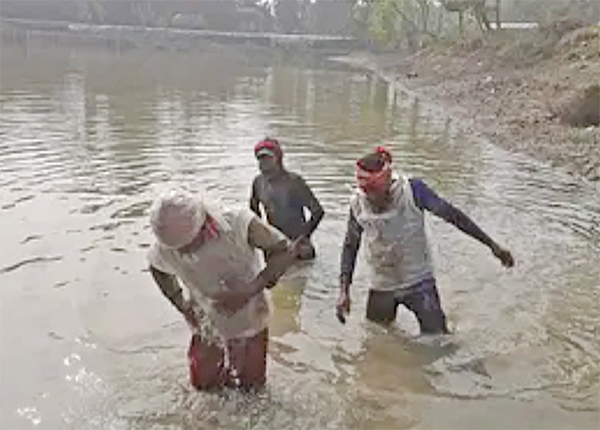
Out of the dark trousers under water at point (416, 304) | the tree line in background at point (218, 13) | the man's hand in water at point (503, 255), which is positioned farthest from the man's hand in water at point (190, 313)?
the tree line in background at point (218, 13)

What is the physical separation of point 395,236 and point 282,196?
7.34 ft

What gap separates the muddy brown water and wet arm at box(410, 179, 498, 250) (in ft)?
3.57

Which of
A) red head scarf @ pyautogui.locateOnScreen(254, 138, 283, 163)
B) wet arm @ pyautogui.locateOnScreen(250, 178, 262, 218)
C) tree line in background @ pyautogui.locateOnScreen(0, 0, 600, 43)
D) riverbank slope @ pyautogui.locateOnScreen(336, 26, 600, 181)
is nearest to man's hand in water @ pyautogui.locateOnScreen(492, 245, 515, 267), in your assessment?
red head scarf @ pyautogui.locateOnScreen(254, 138, 283, 163)

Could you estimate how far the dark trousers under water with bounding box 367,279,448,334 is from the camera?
614 cm

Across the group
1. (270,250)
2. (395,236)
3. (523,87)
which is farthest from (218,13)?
(270,250)

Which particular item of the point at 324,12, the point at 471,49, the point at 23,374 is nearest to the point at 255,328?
the point at 23,374

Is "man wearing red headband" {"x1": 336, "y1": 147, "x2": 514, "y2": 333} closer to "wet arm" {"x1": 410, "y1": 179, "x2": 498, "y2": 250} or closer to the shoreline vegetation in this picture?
"wet arm" {"x1": 410, "y1": 179, "x2": 498, "y2": 250}

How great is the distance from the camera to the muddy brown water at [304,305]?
5695 mm

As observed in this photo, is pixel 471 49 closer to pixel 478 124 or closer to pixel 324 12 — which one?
pixel 478 124

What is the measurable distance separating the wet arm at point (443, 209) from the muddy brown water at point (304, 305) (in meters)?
1.09

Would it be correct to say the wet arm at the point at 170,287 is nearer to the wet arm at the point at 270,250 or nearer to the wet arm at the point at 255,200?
the wet arm at the point at 270,250

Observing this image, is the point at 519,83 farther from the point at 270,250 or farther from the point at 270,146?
the point at 270,250

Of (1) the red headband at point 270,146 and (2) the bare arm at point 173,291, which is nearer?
(2) the bare arm at point 173,291

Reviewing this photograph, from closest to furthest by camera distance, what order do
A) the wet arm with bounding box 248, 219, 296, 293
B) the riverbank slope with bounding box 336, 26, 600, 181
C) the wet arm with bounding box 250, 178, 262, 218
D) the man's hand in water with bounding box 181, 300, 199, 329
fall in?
the wet arm with bounding box 248, 219, 296, 293, the man's hand in water with bounding box 181, 300, 199, 329, the wet arm with bounding box 250, 178, 262, 218, the riverbank slope with bounding box 336, 26, 600, 181
